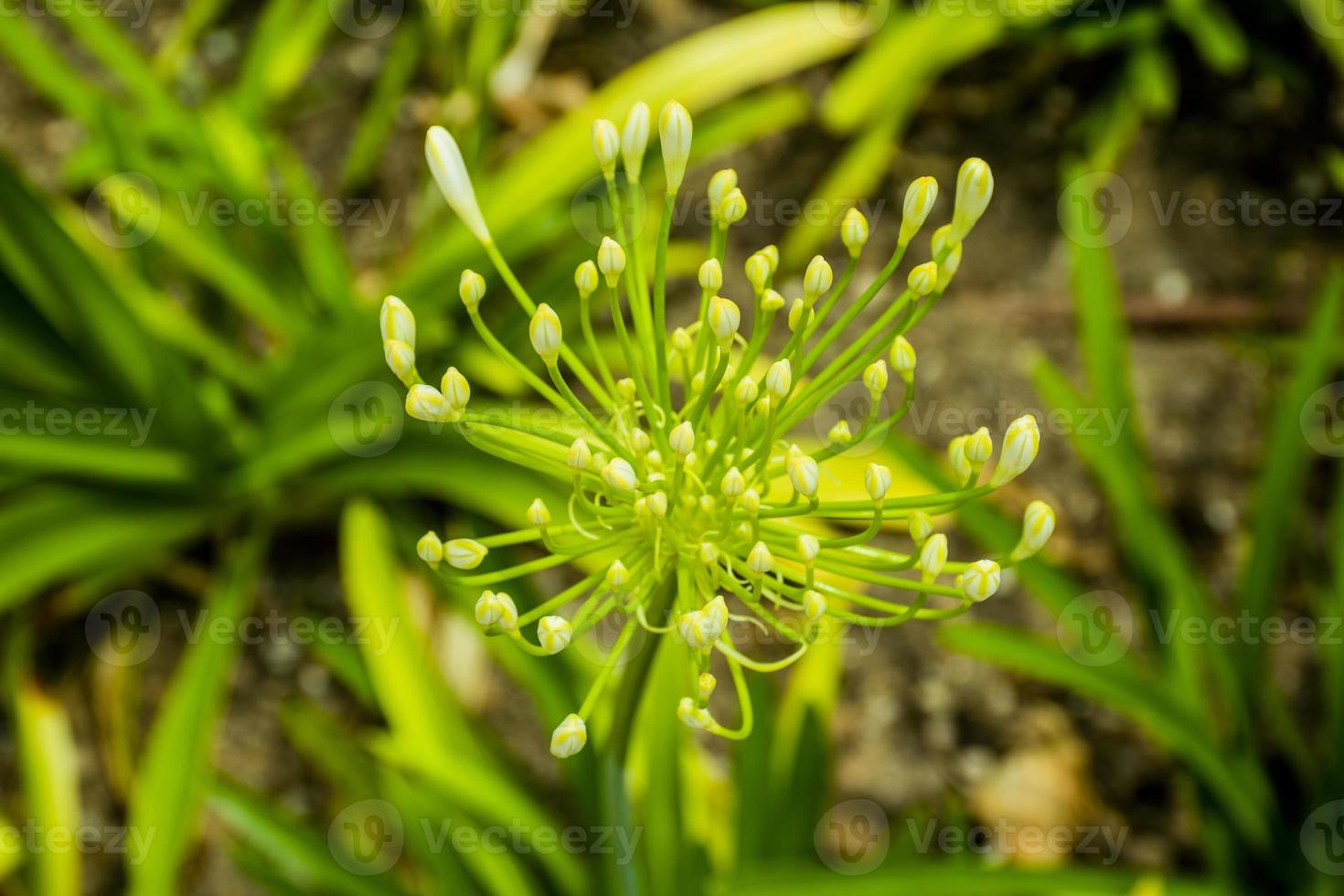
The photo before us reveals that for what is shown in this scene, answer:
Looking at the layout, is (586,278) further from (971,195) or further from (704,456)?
(971,195)

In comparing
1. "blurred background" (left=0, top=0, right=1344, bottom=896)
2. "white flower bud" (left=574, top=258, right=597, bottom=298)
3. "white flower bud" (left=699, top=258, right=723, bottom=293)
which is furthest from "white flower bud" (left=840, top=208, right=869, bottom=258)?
"blurred background" (left=0, top=0, right=1344, bottom=896)

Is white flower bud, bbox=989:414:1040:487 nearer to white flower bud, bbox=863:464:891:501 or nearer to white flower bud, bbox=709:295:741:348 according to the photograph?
white flower bud, bbox=863:464:891:501

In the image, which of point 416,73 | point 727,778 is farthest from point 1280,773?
point 416,73

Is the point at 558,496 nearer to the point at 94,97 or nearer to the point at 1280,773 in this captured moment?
the point at 94,97

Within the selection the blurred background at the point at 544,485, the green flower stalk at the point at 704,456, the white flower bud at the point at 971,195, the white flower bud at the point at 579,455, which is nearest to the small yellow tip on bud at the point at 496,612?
the green flower stalk at the point at 704,456

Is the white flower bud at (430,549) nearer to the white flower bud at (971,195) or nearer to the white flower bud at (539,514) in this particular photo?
the white flower bud at (539,514)

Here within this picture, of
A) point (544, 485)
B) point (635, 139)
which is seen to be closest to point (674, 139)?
point (635, 139)

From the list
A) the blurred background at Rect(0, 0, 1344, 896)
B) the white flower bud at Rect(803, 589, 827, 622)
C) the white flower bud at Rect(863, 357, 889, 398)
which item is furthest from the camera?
the blurred background at Rect(0, 0, 1344, 896)
